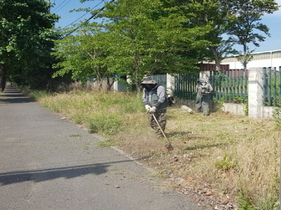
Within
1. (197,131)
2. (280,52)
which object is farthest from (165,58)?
(280,52)

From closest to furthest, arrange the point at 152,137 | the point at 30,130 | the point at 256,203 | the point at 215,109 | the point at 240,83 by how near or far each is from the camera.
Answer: the point at 256,203 → the point at 152,137 → the point at 30,130 → the point at 240,83 → the point at 215,109

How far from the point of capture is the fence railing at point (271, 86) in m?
11.2

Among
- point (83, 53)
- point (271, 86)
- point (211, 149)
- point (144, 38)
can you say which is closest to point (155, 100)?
point (211, 149)

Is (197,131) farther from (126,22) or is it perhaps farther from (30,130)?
(126,22)

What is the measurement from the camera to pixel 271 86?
1145 cm

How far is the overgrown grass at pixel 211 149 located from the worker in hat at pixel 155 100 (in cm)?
46

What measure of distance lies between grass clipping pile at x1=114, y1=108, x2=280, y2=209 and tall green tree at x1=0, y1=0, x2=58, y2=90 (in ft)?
49.1

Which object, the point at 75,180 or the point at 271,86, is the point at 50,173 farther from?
the point at 271,86

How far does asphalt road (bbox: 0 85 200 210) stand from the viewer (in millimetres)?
4410

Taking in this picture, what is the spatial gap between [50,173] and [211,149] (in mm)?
3244

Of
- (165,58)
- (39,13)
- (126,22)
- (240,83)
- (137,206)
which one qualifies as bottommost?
(137,206)

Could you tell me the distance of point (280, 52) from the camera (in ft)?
142

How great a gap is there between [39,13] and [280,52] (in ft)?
102

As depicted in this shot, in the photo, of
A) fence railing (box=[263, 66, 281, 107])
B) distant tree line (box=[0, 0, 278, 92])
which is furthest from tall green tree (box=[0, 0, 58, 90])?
fence railing (box=[263, 66, 281, 107])
